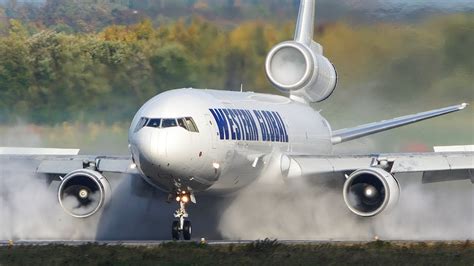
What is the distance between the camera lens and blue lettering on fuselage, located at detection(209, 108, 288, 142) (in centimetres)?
3136

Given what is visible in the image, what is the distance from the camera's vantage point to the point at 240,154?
32.2 m

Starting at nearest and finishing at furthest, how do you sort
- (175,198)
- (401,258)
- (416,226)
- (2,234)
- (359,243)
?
(401,258)
(359,243)
(175,198)
(2,234)
(416,226)

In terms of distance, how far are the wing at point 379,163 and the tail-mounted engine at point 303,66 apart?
5861 mm

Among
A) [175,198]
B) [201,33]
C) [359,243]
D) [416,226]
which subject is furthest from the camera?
[201,33]

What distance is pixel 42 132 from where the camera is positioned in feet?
124

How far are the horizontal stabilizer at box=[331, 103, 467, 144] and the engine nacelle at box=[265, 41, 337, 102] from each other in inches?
58.7

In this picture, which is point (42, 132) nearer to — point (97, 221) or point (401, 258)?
point (97, 221)

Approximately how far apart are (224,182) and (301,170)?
392cm

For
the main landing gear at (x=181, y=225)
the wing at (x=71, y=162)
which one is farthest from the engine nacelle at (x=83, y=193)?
the main landing gear at (x=181, y=225)

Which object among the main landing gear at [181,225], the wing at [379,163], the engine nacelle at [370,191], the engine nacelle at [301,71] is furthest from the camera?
the engine nacelle at [301,71]

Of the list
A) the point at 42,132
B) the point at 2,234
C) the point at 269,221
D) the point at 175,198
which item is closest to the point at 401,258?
the point at 175,198

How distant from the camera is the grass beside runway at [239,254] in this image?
2420 cm

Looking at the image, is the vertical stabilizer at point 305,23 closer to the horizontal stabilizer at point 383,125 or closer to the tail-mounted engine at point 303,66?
the tail-mounted engine at point 303,66

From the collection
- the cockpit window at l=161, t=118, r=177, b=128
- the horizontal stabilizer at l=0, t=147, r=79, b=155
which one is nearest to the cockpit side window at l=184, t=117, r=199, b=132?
the cockpit window at l=161, t=118, r=177, b=128
